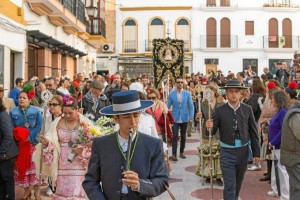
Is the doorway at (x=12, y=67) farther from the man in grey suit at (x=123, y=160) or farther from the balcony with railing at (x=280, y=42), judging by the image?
the balcony with railing at (x=280, y=42)

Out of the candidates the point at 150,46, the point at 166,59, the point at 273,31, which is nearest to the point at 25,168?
the point at 166,59

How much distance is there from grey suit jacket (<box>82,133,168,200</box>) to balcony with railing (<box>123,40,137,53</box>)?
115 feet

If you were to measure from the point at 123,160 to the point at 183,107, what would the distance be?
7.18 meters

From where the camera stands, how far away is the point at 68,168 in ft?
17.9

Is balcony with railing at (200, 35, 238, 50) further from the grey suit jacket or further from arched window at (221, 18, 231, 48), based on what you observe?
the grey suit jacket

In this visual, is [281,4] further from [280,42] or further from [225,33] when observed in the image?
[225,33]

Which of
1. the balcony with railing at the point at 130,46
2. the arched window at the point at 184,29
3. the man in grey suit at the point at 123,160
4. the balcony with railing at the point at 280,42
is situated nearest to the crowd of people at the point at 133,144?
the man in grey suit at the point at 123,160

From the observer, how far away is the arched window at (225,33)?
3797 cm

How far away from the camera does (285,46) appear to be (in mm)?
38125

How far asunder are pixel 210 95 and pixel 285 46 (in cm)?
3251

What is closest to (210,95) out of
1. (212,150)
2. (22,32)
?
(212,150)

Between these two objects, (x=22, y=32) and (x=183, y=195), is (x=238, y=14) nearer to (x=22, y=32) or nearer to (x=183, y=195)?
(x=22, y=32)

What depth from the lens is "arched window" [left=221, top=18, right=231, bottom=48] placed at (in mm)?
37969

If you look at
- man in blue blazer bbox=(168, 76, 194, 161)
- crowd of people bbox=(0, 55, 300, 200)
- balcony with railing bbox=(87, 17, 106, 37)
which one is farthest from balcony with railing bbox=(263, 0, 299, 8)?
crowd of people bbox=(0, 55, 300, 200)
